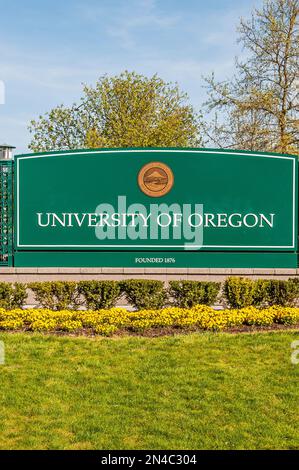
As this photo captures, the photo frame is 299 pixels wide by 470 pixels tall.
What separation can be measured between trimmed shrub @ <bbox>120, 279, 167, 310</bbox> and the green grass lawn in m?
2.21

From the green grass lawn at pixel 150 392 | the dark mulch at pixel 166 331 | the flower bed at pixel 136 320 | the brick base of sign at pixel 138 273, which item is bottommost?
the green grass lawn at pixel 150 392

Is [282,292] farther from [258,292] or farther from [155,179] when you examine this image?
[155,179]

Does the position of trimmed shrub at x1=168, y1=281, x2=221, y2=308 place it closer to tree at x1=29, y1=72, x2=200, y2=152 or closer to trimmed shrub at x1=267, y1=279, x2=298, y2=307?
trimmed shrub at x1=267, y1=279, x2=298, y2=307

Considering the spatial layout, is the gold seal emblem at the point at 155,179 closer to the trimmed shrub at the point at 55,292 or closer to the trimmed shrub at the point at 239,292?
the trimmed shrub at the point at 239,292

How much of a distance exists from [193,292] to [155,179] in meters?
3.51

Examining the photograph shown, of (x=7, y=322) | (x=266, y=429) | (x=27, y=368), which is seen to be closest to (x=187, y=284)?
(x=7, y=322)

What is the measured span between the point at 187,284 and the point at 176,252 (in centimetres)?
224

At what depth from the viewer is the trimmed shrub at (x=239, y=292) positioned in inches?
510

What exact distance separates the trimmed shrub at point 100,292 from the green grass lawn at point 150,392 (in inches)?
90.5

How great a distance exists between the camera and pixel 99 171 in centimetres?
1503

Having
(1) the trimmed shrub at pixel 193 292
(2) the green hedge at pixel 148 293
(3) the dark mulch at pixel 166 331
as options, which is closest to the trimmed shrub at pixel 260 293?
(2) the green hedge at pixel 148 293

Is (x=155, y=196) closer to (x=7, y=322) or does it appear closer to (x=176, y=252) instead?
(x=176, y=252)

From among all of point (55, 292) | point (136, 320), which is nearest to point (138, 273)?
point (55, 292)

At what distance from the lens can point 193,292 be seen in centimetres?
1286
